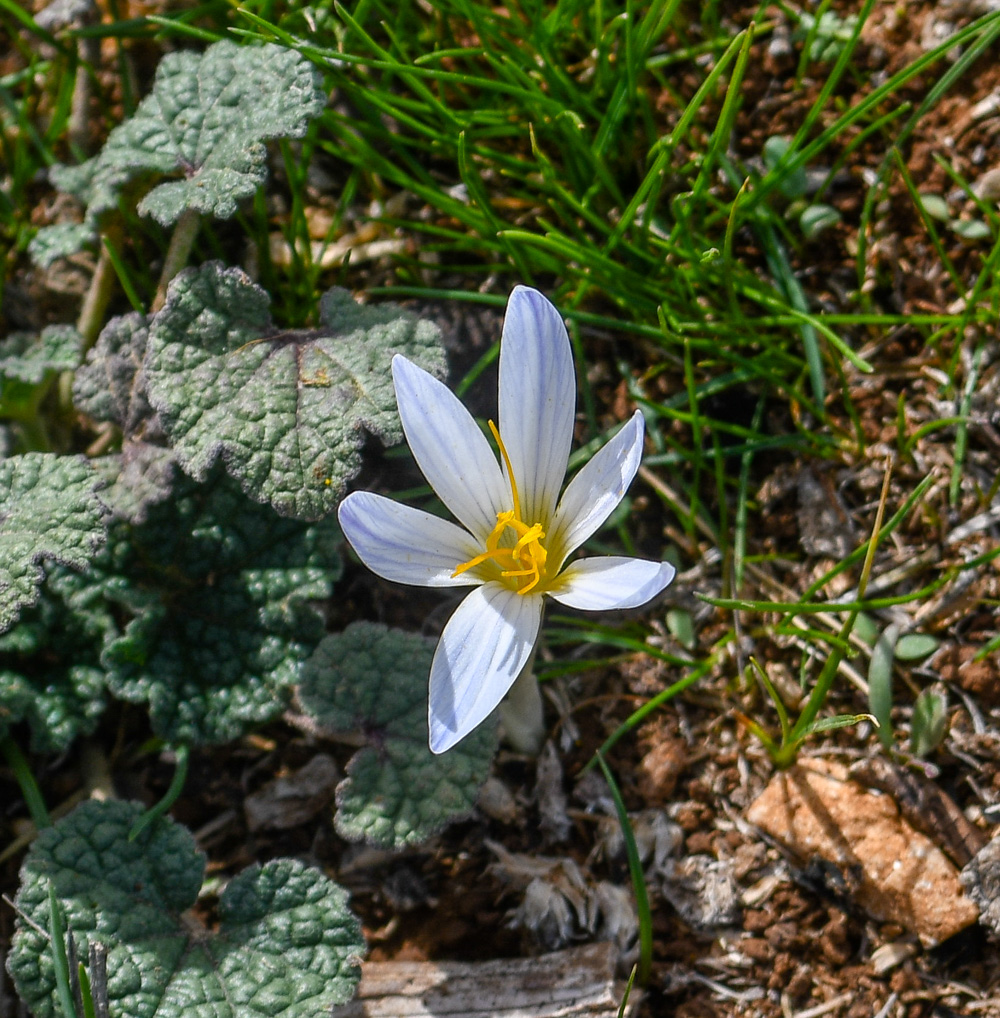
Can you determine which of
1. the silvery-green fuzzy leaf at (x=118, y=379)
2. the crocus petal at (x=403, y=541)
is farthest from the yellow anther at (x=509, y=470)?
the silvery-green fuzzy leaf at (x=118, y=379)

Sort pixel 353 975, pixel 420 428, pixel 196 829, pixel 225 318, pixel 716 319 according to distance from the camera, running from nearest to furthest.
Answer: pixel 420 428
pixel 353 975
pixel 225 318
pixel 196 829
pixel 716 319

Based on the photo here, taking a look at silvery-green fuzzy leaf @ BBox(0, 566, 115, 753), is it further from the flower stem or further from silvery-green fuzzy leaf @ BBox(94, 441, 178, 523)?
the flower stem

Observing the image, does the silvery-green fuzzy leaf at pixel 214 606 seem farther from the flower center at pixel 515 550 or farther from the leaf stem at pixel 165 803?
the flower center at pixel 515 550

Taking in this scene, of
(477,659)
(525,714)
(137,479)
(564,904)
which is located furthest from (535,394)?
(564,904)

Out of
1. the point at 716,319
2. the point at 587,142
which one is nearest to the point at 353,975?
the point at 716,319

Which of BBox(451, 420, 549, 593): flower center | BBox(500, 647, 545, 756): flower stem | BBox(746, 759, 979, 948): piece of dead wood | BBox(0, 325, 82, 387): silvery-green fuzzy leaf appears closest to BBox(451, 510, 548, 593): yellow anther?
BBox(451, 420, 549, 593): flower center

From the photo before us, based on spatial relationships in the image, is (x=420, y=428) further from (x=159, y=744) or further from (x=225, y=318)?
(x=159, y=744)

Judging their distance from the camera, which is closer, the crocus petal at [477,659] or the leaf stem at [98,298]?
the crocus petal at [477,659]
